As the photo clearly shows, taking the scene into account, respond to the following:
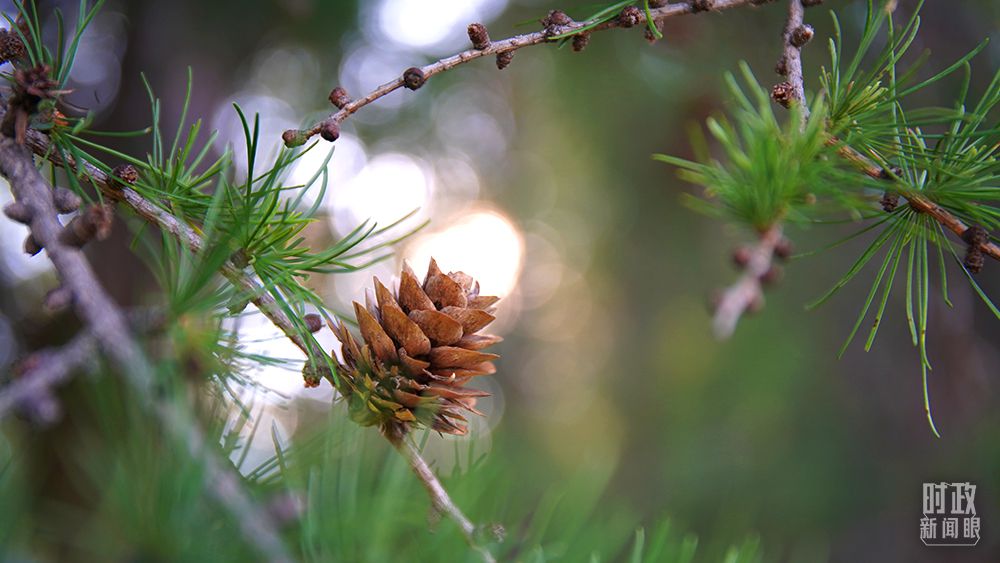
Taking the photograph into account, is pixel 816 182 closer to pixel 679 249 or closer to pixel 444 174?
pixel 679 249

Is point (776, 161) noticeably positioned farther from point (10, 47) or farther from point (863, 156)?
point (10, 47)

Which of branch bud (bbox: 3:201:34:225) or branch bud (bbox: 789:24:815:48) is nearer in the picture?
branch bud (bbox: 3:201:34:225)

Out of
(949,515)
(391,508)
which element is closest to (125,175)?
(391,508)

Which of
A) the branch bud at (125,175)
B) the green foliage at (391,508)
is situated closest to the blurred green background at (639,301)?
the green foliage at (391,508)

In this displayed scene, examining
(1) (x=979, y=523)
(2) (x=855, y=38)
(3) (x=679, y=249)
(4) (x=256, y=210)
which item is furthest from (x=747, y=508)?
(4) (x=256, y=210)

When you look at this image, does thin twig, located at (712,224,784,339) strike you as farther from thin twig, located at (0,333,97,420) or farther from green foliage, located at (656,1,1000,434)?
thin twig, located at (0,333,97,420)

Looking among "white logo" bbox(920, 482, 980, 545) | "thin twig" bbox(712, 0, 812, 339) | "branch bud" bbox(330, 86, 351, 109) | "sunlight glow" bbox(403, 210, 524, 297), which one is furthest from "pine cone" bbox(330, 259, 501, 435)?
"sunlight glow" bbox(403, 210, 524, 297)
